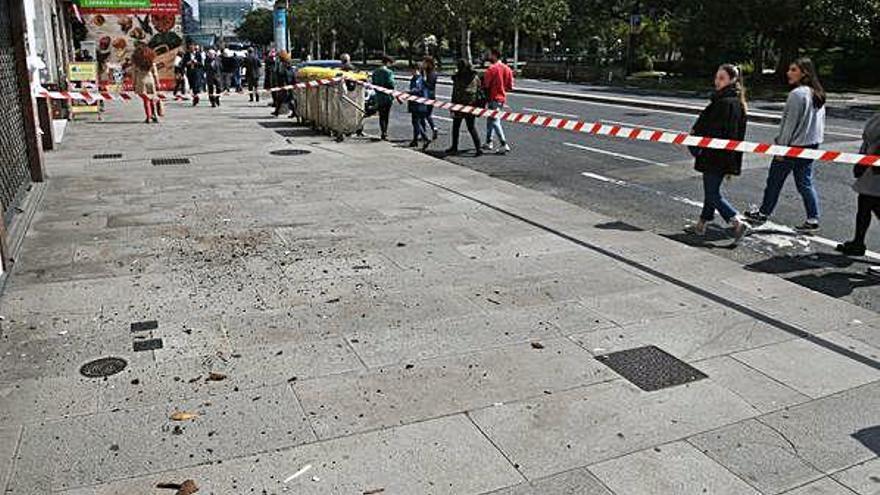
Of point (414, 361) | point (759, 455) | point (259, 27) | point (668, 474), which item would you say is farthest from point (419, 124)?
point (259, 27)

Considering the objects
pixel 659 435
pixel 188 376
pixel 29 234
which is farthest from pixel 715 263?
pixel 29 234

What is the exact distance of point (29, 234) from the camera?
7.95m

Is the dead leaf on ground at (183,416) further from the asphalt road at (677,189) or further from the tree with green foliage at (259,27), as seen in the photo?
the tree with green foliage at (259,27)

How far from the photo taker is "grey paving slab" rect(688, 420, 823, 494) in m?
3.69

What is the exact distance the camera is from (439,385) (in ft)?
15.2

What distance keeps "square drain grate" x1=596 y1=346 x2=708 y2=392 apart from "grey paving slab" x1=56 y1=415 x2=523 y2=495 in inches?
49.9

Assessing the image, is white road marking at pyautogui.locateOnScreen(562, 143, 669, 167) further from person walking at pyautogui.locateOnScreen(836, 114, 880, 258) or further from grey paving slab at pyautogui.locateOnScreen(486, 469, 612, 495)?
grey paving slab at pyautogui.locateOnScreen(486, 469, 612, 495)

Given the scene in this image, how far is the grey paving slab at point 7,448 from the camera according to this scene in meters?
3.60

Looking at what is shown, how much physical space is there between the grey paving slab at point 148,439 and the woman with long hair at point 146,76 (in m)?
15.2

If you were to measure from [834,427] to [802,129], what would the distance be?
5102mm

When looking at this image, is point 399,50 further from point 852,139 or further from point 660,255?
point 660,255

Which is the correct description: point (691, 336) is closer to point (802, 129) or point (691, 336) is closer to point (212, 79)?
point (802, 129)

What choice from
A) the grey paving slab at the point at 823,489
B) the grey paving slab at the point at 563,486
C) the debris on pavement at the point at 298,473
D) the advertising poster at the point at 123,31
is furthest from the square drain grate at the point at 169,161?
the advertising poster at the point at 123,31

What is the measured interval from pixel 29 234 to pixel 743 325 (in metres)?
6.92
